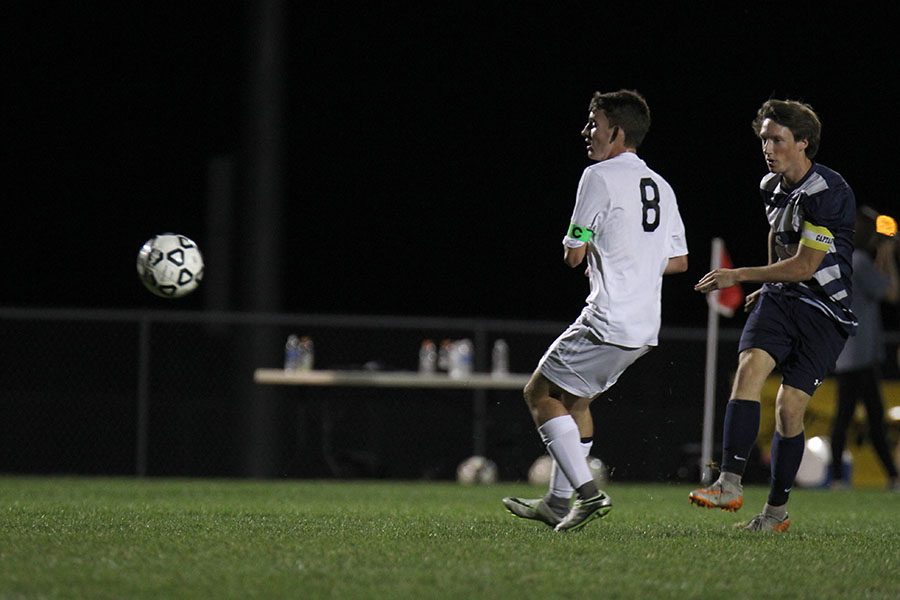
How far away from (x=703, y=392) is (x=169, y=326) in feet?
39.2

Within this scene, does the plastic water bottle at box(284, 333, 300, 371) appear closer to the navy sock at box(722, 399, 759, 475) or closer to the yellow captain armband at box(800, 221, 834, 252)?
the navy sock at box(722, 399, 759, 475)

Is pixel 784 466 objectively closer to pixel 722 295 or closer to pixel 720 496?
pixel 720 496

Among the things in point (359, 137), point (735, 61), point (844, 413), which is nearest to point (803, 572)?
point (844, 413)

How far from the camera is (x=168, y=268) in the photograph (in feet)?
29.9

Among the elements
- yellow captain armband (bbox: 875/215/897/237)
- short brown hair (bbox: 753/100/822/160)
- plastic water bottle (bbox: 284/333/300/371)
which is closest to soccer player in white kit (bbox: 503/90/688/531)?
short brown hair (bbox: 753/100/822/160)

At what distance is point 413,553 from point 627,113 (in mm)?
2359

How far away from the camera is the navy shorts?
684 centimetres

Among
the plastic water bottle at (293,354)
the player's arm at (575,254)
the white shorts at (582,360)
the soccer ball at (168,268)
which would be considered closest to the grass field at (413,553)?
the white shorts at (582,360)

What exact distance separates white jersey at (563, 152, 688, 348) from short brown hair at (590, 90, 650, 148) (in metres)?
0.18

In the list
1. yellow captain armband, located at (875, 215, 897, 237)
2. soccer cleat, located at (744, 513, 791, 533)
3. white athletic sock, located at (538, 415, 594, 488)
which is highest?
yellow captain armband, located at (875, 215, 897, 237)

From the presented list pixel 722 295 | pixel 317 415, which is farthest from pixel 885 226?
pixel 317 415

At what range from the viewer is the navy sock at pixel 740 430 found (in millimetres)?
6828

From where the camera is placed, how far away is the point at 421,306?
84.9 ft

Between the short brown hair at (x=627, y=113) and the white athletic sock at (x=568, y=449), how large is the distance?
131 centimetres
